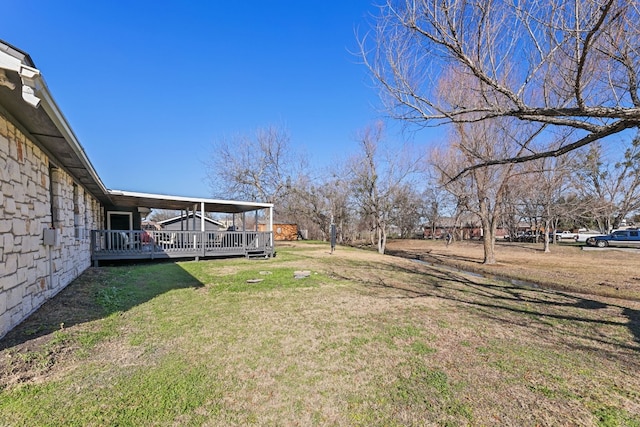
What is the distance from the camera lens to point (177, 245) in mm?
11266

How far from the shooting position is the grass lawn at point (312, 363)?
2109mm

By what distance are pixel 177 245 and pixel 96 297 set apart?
630cm

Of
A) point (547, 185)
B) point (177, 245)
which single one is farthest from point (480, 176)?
point (177, 245)

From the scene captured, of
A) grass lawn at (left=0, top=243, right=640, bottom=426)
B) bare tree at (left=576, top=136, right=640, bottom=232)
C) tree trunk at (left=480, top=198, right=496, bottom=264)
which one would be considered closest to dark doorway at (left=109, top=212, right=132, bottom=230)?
grass lawn at (left=0, top=243, right=640, bottom=426)

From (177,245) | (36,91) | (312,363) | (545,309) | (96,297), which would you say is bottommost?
(545,309)

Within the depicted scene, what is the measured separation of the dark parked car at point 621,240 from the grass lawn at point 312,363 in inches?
907

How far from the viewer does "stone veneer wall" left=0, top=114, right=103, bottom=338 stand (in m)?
3.22

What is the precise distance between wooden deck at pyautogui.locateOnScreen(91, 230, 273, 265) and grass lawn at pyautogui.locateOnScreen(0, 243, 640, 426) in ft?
15.7

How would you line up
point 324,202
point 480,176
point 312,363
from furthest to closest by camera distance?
1. point 324,202
2. point 480,176
3. point 312,363

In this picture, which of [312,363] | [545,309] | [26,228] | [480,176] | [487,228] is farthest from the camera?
[487,228]

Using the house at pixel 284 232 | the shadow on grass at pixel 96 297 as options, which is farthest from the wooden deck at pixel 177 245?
the house at pixel 284 232

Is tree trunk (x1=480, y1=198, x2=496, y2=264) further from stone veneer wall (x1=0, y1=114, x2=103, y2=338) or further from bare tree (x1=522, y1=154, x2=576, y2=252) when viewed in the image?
stone veneer wall (x1=0, y1=114, x2=103, y2=338)

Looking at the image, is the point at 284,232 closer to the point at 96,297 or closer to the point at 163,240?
the point at 163,240

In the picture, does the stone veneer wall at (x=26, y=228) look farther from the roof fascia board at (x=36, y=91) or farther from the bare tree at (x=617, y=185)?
the bare tree at (x=617, y=185)
